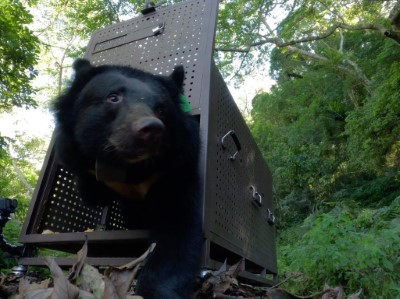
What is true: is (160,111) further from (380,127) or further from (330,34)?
(330,34)

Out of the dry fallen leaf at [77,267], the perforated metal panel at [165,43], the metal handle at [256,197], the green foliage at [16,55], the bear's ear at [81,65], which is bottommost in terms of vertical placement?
the dry fallen leaf at [77,267]

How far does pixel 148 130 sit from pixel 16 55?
5.80 m

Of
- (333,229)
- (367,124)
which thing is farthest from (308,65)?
(333,229)

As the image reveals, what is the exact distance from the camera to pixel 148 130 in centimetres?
163

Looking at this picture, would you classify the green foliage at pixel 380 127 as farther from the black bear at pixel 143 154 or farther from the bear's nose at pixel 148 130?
the bear's nose at pixel 148 130

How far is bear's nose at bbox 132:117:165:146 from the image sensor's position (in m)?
1.63

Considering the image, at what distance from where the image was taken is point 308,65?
66.7 ft

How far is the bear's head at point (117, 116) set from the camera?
1729 mm

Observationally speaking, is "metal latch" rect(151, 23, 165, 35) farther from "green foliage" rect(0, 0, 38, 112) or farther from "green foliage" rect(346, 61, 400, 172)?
"green foliage" rect(346, 61, 400, 172)

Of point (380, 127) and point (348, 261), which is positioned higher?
point (380, 127)

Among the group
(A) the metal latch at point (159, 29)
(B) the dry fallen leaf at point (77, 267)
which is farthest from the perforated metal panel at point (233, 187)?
(B) the dry fallen leaf at point (77, 267)

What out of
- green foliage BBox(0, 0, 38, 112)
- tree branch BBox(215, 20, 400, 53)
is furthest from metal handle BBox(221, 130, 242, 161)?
tree branch BBox(215, 20, 400, 53)

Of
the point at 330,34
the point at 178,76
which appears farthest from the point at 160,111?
the point at 330,34

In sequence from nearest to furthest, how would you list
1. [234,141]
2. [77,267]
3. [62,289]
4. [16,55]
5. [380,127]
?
[62,289]
[77,267]
[234,141]
[16,55]
[380,127]
